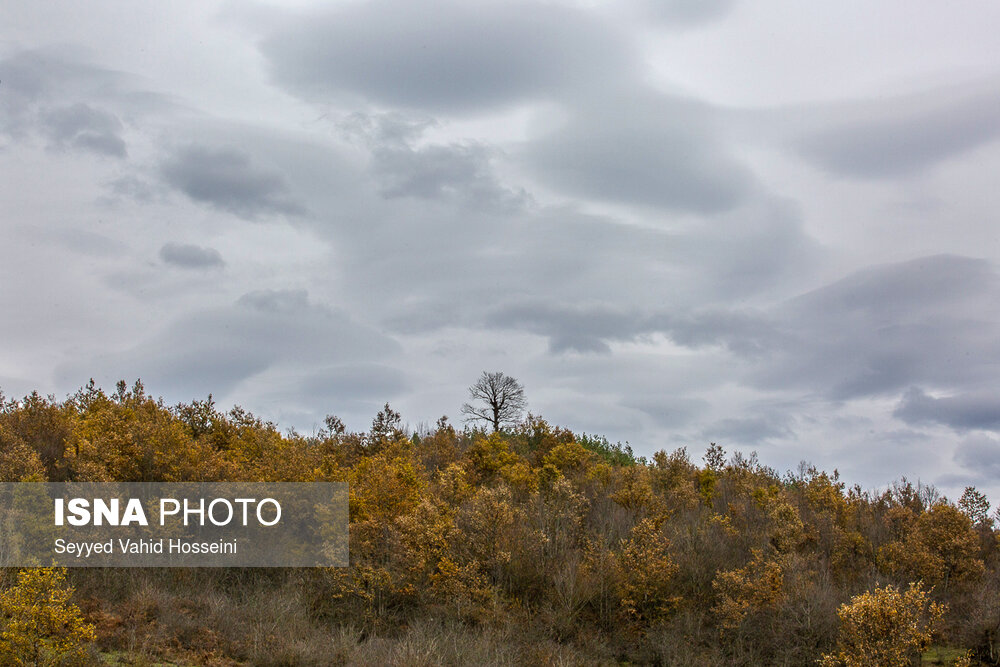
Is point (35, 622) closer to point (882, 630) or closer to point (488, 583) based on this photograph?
point (488, 583)

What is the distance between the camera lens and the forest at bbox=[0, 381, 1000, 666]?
1479 centimetres

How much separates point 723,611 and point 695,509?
29.1 ft

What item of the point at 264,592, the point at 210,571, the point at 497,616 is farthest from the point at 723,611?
the point at 210,571

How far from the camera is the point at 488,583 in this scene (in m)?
18.7

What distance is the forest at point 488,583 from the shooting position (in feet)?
48.5

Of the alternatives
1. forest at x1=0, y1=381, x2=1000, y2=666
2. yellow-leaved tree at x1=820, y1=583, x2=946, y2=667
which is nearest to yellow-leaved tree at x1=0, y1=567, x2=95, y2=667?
forest at x1=0, y1=381, x2=1000, y2=666

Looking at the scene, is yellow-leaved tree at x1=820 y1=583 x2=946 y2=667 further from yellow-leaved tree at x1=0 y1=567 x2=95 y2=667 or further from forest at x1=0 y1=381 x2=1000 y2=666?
yellow-leaved tree at x1=0 y1=567 x2=95 y2=667

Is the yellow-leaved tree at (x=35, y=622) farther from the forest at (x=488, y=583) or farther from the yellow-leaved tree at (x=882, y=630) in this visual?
the yellow-leaved tree at (x=882, y=630)

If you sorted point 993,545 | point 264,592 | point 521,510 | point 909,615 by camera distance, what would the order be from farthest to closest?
point 993,545 → point 521,510 → point 264,592 → point 909,615

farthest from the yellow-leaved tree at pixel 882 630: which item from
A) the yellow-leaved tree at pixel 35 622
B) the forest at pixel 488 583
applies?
the yellow-leaved tree at pixel 35 622

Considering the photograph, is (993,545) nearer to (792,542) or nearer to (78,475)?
(792,542)

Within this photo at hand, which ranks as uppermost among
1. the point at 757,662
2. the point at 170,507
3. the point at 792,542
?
the point at 170,507

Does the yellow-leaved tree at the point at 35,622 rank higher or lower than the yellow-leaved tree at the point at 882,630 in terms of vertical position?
higher

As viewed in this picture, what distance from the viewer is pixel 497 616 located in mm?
17906
